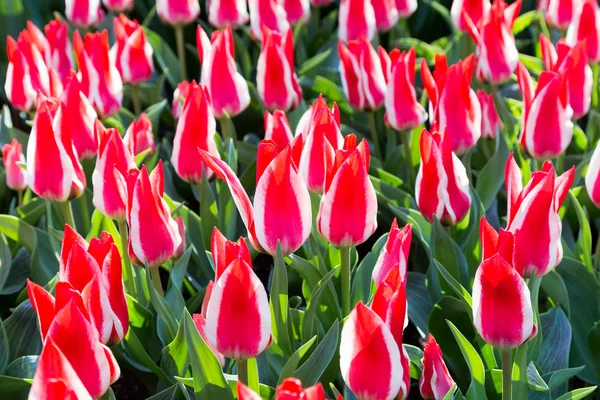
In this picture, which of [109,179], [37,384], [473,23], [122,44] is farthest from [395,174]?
[37,384]

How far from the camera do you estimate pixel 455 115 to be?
5.76 feet

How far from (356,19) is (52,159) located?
0.96 meters

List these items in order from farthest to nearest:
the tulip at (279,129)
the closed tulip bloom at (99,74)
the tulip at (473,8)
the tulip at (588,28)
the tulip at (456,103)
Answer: the tulip at (473,8)
the tulip at (588,28)
the closed tulip bloom at (99,74)
the tulip at (456,103)
the tulip at (279,129)

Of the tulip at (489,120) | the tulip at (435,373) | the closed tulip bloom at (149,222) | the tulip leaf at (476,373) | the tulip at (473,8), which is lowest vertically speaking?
the tulip leaf at (476,373)

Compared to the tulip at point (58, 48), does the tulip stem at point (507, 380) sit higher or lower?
lower

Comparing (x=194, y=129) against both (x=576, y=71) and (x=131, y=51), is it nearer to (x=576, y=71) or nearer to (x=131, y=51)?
(x=131, y=51)

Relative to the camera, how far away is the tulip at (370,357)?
1.02 metres

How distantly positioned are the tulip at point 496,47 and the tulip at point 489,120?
0.06 m

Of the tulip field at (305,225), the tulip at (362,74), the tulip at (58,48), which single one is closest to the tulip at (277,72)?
the tulip field at (305,225)

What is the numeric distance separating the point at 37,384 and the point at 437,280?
0.95 m

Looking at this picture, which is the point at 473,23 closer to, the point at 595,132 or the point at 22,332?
the point at 595,132

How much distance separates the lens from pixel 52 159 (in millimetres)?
1566

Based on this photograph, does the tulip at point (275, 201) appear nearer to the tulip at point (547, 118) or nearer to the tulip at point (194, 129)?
the tulip at point (194, 129)

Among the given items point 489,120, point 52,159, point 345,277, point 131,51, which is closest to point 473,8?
point 489,120
